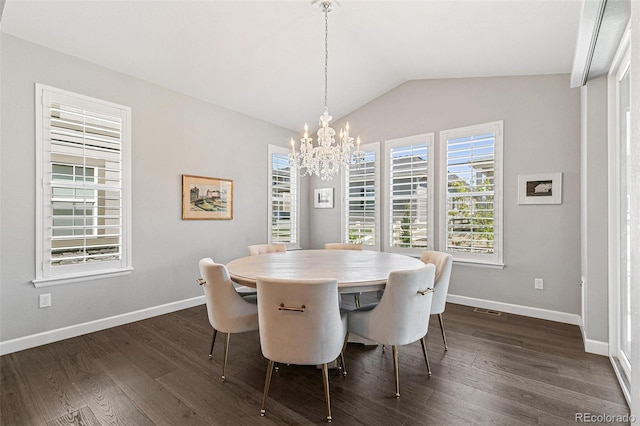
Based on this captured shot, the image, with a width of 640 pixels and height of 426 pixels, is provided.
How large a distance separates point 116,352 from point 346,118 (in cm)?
453

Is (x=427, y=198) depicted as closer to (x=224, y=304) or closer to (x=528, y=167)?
(x=528, y=167)

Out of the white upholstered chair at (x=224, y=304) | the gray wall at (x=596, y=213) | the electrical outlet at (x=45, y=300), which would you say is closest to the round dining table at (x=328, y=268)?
the white upholstered chair at (x=224, y=304)

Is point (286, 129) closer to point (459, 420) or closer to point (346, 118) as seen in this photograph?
point (346, 118)

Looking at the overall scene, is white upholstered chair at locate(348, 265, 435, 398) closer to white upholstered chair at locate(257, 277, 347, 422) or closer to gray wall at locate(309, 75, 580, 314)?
white upholstered chair at locate(257, 277, 347, 422)

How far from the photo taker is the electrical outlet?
283 cm

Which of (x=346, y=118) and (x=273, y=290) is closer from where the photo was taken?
(x=273, y=290)

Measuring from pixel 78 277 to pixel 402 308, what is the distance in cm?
317

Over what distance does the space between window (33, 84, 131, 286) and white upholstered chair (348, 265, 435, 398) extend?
9.45ft

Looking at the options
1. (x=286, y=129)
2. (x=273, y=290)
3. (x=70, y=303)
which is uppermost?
(x=286, y=129)

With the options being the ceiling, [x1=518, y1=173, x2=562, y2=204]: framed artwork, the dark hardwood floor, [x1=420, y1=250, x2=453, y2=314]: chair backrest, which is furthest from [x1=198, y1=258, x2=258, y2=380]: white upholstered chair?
[x1=518, y1=173, x2=562, y2=204]: framed artwork

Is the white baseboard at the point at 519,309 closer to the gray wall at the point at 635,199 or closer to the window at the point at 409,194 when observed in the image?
the window at the point at 409,194

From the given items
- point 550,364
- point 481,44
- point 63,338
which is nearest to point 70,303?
point 63,338

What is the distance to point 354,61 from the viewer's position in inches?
153

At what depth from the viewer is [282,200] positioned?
5223mm
